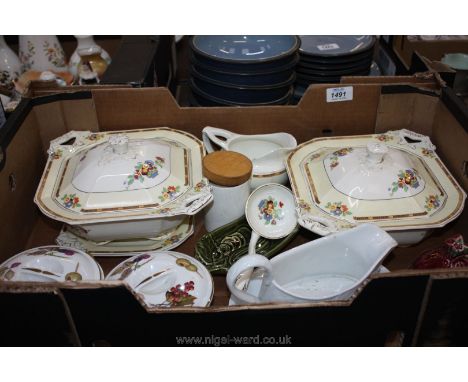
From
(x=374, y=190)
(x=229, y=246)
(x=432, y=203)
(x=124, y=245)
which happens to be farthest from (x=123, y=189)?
(x=432, y=203)

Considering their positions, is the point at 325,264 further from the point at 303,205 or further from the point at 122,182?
the point at 122,182

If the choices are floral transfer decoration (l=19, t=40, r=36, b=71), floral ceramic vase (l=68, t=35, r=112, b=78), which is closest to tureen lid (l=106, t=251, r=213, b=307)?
floral ceramic vase (l=68, t=35, r=112, b=78)

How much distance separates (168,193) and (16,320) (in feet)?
1.18

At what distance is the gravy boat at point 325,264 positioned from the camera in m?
0.80

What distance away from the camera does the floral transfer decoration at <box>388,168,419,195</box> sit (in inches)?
36.9

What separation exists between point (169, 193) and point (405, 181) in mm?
482

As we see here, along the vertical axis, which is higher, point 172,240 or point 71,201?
point 71,201

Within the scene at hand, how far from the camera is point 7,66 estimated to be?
4.78ft

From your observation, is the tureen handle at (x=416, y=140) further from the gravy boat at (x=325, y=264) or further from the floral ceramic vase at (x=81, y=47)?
the floral ceramic vase at (x=81, y=47)

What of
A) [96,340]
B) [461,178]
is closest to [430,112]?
[461,178]

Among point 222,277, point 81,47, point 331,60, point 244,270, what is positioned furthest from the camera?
point 81,47

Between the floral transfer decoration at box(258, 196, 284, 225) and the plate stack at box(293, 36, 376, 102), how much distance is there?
45cm
